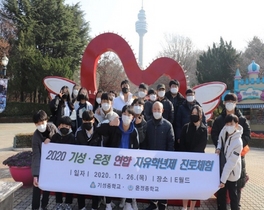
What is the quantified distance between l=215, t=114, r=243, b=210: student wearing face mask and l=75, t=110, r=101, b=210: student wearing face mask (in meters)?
2.01

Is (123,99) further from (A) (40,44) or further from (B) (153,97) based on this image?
(A) (40,44)

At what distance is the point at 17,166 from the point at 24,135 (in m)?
5.82

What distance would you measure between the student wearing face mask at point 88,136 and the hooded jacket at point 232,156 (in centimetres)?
203

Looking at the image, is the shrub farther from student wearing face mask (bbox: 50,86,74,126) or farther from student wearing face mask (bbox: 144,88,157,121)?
student wearing face mask (bbox: 144,88,157,121)

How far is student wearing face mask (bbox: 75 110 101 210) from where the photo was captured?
4223mm

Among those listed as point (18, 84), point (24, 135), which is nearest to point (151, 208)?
point (24, 135)

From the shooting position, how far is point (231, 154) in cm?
377

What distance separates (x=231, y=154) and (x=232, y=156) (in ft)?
0.12

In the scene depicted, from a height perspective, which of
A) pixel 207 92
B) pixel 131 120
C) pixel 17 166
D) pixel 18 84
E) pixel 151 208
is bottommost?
pixel 151 208

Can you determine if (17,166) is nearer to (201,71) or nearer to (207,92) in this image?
(207,92)

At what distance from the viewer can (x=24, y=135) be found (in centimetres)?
1118

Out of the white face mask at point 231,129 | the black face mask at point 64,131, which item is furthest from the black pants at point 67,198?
the white face mask at point 231,129

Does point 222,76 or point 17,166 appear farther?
→ point 222,76

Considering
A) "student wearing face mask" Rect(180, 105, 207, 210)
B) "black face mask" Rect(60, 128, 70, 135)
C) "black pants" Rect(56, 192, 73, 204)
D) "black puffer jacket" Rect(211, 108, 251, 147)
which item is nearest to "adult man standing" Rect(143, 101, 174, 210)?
"student wearing face mask" Rect(180, 105, 207, 210)
